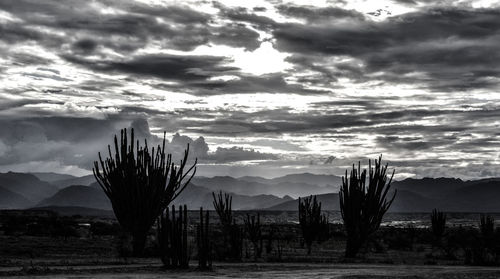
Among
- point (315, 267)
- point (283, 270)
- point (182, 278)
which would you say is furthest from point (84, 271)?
point (315, 267)

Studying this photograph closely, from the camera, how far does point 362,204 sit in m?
28.7

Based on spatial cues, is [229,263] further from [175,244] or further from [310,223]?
[310,223]

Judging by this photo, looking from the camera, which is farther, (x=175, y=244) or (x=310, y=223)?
(x=310, y=223)

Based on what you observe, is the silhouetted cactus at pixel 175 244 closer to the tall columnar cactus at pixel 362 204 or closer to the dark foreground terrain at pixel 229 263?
the dark foreground terrain at pixel 229 263

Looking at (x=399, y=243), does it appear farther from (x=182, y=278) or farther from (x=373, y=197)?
(x=182, y=278)

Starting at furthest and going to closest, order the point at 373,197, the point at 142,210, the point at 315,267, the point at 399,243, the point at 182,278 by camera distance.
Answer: the point at 399,243, the point at 373,197, the point at 142,210, the point at 315,267, the point at 182,278

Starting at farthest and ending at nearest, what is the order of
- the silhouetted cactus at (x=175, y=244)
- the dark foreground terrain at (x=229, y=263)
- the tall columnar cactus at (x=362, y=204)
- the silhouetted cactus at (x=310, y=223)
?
the silhouetted cactus at (x=310, y=223) < the tall columnar cactus at (x=362, y=204) < the silhouetted cactus at (x=175, y=244) < the dark foreground terrain at (x=229, y=263)

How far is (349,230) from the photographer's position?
29125 mm

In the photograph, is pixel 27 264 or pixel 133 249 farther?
pixel 133 249

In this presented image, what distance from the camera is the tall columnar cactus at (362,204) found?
2847cm

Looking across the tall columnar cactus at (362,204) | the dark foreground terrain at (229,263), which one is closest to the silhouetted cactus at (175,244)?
the dark foreground terrain at (229,263)

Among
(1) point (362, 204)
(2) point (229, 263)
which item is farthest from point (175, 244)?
(1) point (362, 204)

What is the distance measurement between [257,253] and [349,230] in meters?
4.07

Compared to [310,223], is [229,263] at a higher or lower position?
lower
